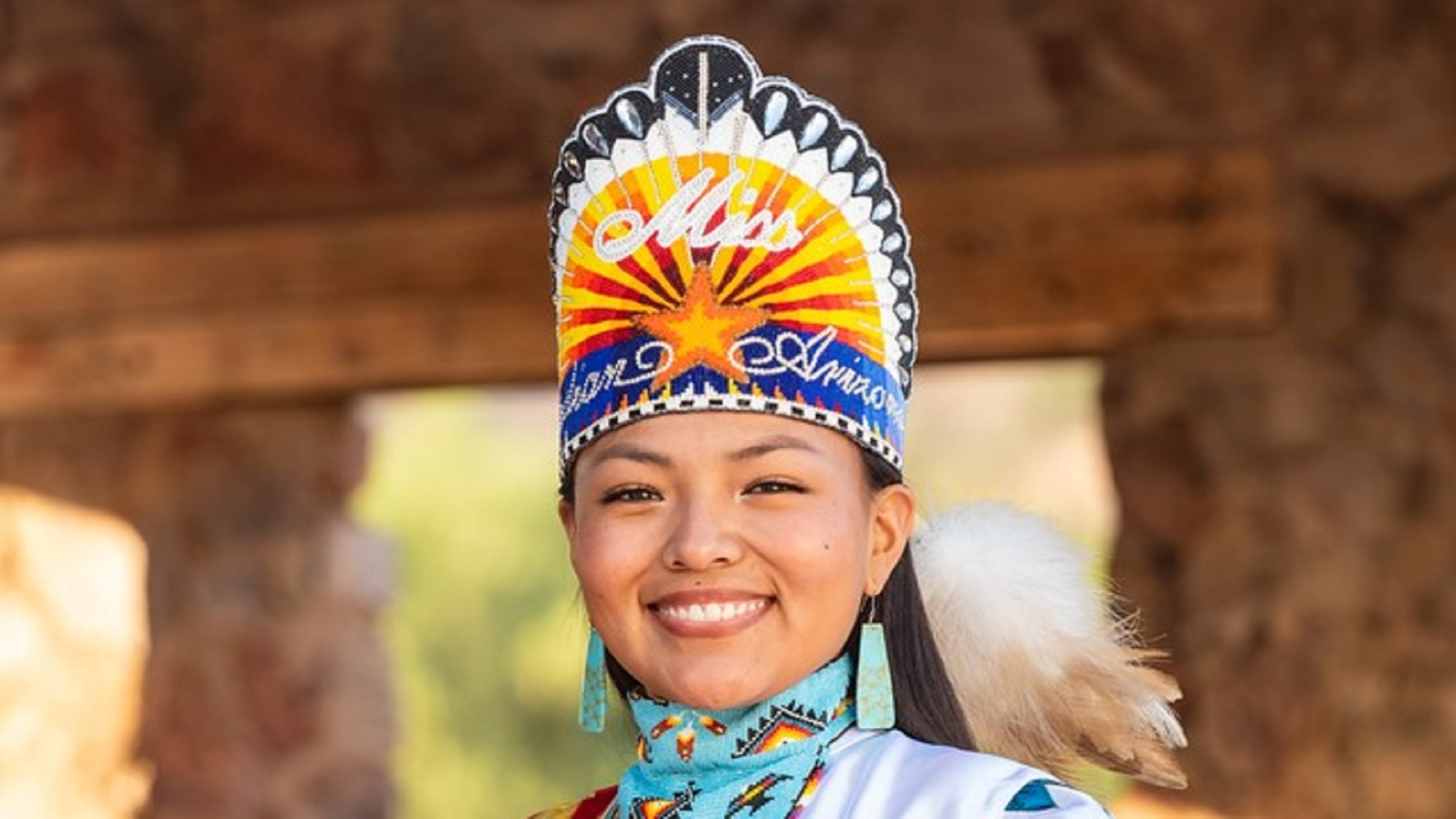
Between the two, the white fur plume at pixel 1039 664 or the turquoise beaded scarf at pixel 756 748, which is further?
the white fur plume at pixel 1039 664

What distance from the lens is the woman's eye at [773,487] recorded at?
1.87 metres

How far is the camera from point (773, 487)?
1.88 m

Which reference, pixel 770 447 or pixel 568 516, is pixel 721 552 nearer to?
pixel 770 447

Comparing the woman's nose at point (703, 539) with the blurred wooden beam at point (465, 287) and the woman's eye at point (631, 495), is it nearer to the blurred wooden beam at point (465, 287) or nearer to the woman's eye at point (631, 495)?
the woman's eye at point (631, 495)

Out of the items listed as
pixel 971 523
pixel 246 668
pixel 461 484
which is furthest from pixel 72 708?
pixel 461 484

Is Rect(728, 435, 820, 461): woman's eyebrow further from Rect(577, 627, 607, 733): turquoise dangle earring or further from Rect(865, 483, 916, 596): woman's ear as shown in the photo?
Rect(577, 627, 607, 733): turquoise dangle earring

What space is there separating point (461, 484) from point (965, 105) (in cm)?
920

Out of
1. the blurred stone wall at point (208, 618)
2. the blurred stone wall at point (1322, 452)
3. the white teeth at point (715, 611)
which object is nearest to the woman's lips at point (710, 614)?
the white teeth at point (715, 611)

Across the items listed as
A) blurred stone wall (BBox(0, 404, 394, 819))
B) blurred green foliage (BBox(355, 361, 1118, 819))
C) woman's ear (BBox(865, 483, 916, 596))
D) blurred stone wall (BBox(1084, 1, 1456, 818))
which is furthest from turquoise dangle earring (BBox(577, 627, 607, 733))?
blurred green foliage (BBox(355, 361, 1118, 819))

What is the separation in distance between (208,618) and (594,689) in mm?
2547

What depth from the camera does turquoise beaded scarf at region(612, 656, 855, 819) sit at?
192 centimetres

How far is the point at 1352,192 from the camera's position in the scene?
374 cm

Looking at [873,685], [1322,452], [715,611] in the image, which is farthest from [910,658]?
[1322,452]

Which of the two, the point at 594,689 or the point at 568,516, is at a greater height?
the point at 568,516
